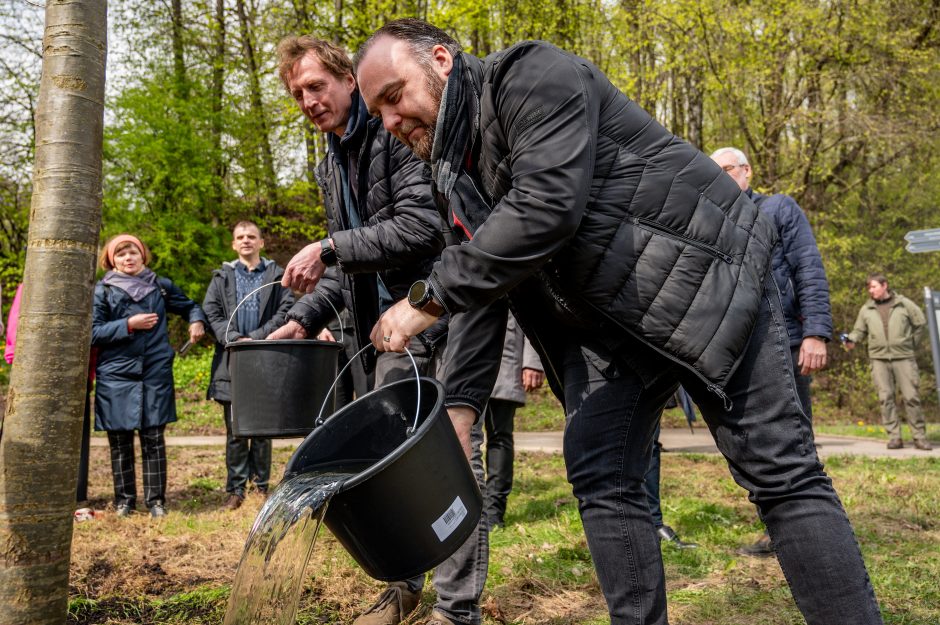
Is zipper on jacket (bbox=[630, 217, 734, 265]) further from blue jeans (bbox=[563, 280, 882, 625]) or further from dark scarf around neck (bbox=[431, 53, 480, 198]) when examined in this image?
dark scarf around neck (bbox=[431, 53, 480, 198])

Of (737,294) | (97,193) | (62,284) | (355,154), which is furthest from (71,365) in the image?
(737,294)

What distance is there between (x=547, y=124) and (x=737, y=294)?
0.62 metres

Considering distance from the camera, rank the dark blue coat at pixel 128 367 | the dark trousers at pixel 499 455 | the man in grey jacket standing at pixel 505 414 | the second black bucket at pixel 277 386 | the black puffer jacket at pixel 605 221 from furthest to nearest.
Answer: the dark blue coat at pixel 128 367, the dark trousers at pixel 499 455, the man in grey jacket standing at pixel 505 414, the second black bucket at pixel 277 386, the black puffer jacket at pixel 605 221

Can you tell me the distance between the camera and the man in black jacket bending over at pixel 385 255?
285 centimetres

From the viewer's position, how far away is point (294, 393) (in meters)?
3.43

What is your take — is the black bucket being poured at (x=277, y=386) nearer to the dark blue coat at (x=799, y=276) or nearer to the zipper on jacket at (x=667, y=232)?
the zipper on jacket at (x=667, y=232)

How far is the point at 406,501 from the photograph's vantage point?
2012 millimetres

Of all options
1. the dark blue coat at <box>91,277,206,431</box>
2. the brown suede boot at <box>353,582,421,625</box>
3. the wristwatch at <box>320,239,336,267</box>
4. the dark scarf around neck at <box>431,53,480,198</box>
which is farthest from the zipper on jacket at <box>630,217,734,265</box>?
the dark blue coat at <box>91,277,206,431</box>

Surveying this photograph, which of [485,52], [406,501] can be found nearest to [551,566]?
[406,501]

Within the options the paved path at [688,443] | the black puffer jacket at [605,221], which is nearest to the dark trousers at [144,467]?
the paved path at [688,443]

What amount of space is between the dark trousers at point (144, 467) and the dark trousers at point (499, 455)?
7.39 ft

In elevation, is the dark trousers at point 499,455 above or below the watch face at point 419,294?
below

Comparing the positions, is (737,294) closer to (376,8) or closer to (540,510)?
(540,510)

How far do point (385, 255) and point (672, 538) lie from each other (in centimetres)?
229
